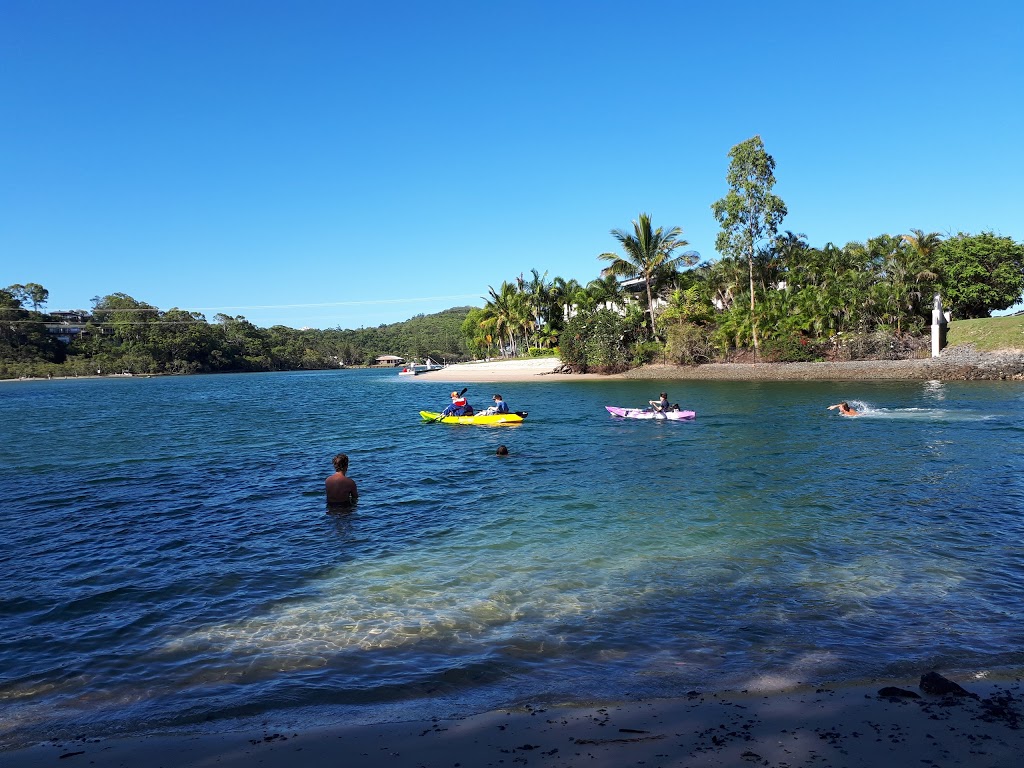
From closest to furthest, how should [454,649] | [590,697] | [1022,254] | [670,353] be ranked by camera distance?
1. [590,697]
2. [454,649]
3. [1022,254]
4. [670,353]

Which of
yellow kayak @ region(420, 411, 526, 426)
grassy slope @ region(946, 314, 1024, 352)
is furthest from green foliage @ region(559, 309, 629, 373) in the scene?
yellow kayak @ region(420, 411, 526, 426)

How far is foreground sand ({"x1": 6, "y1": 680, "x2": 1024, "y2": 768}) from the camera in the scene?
401 cm

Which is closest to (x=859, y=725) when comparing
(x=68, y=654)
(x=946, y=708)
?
(x=946, y=708)

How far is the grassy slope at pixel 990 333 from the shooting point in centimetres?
4050

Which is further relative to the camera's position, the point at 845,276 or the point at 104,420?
the point at 845,276

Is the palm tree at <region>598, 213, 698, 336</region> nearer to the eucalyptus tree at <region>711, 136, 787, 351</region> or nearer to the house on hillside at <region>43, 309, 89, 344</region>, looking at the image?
the eucalyptus tree at <region>711, 136, 787, 351</region>

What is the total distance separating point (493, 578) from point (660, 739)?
421 centimetres

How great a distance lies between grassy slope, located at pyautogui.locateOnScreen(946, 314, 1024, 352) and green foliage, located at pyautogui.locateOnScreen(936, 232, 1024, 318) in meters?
4.76

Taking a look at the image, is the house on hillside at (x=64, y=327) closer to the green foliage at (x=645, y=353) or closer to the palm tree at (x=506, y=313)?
the palm tree at (x=506, y=313)

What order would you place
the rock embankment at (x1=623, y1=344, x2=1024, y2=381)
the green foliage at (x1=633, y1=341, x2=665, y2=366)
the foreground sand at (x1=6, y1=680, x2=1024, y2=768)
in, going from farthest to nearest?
the green foliage at (x1=633, y1=341, x2=665, y2=366), the rock embankment at (x1=623, y1=344, x2=1024, y2=381), the foreground sand at (x1=6, y1=680, x2=1024, y2=768)

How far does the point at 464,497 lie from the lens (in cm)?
1365

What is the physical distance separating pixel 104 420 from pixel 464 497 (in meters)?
30.0

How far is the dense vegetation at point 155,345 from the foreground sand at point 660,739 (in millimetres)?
131274

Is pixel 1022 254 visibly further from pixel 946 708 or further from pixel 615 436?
pixel 946 708
